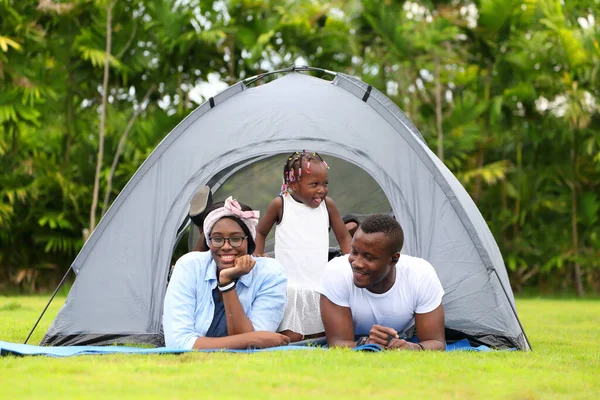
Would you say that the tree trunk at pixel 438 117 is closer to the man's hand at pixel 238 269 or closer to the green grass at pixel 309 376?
the green grass at pixel 309 376

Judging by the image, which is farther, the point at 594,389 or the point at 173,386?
the point at 594,389

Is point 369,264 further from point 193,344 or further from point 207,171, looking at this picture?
point 207,171

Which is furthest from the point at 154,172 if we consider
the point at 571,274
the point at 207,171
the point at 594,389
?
the point at 571,274

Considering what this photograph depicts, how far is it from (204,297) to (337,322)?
2.28 feet

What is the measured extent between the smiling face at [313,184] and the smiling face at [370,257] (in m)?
1.37

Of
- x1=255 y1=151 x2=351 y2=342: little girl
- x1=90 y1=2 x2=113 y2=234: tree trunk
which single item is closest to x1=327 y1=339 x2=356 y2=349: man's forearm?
x1=255 y1=151 x2=351 y2=342: little girl

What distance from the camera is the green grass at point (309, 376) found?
3.37m

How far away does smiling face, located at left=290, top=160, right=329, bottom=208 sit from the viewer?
5770 mm

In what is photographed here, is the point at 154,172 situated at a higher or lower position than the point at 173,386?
higher

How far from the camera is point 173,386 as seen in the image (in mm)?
3441

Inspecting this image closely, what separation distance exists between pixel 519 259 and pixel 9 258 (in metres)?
6.60

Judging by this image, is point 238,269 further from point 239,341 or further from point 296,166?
point 296,166

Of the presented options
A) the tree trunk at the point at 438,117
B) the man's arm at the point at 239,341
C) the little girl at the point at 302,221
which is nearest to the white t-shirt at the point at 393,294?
the man's arm at the point at 239,341

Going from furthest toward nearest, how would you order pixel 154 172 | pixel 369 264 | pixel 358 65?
pixel 358 65
pixel 154 172
pixel 369 264
